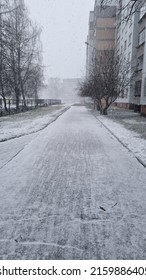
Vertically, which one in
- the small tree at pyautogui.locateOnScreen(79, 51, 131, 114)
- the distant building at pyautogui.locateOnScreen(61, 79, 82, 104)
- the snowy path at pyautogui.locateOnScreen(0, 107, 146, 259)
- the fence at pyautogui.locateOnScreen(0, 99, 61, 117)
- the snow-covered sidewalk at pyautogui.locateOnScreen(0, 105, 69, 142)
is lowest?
the snowy path at pyautogui.locateOnScreen(0, 107, 146, 259)

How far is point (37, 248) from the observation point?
99.1 inches

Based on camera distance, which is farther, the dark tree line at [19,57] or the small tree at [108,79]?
the dark tree line at [19,57]

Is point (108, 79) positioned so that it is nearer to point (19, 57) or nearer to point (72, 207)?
point (19, 57)

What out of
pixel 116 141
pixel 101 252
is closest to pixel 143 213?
pixel 101 252

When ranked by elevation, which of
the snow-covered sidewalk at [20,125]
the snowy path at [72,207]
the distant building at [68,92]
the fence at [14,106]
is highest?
the distant building at [68,92]

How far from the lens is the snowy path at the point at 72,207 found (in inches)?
99.8

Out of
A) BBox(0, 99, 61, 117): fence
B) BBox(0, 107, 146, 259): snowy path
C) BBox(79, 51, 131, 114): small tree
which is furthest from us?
BBox(0, 99, 61, 117): fence

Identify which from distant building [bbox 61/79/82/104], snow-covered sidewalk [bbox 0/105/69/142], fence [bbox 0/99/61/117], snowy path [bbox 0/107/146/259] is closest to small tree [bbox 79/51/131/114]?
snow-covered sidewalk [bbox 0/105/69/142]

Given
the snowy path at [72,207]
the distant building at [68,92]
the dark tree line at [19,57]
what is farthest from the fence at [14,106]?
the distant building at [68,92]

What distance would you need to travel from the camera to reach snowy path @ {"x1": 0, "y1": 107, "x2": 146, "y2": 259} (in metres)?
2.54

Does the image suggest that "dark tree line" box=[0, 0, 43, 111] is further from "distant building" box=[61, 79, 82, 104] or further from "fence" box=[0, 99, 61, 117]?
"distant building" box=[61, 79, 82, 104]

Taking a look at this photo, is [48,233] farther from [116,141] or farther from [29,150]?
[116,141]

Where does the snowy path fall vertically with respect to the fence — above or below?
below

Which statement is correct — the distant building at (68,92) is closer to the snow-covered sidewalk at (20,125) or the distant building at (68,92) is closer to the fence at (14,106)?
the fence at (14,106)
